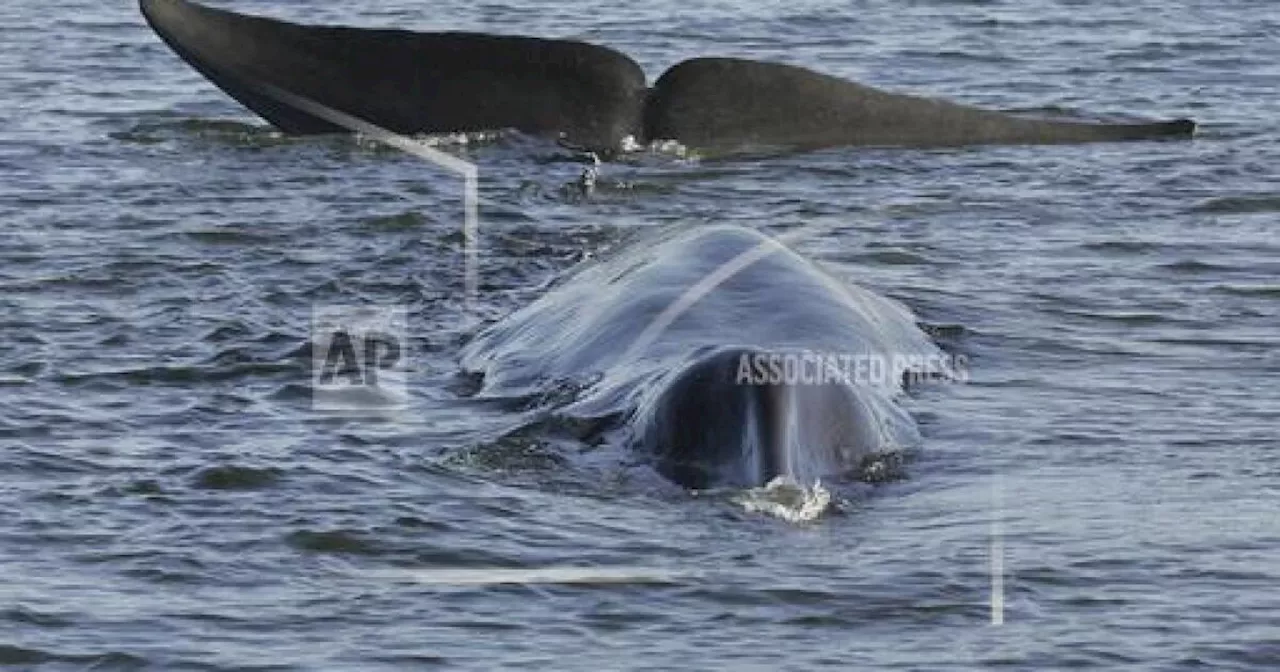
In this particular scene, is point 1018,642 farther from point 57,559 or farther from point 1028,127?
point 1028,127

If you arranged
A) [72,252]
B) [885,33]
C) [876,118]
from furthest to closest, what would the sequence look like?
[885,33]
[876,118]
[72,252]

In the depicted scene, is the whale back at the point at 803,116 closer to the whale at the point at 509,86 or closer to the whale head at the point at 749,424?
the whale at the point at 509,86

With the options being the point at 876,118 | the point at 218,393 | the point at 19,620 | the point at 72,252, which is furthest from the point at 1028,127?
the point at 19,620

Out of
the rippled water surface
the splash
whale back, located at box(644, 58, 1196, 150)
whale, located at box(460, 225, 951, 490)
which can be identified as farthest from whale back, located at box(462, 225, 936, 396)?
whale back, located at box(644, 58, 1196, 150)

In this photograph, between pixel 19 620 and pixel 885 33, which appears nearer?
pixel 19 620

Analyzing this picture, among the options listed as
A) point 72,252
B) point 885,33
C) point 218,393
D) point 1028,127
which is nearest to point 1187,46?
point 885,33

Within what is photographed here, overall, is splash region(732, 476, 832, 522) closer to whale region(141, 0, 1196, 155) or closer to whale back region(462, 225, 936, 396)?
whale back region(462, 225, 936, 396)

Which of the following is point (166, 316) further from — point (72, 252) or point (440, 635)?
point (440, 635)

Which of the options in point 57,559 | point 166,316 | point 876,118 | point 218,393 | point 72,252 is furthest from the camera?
point 876,118

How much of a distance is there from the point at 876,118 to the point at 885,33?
22.9ft

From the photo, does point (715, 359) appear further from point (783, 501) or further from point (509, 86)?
point (509, 86)

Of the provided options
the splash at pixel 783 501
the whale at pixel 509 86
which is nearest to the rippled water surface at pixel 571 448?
the splash at pixel 783 501

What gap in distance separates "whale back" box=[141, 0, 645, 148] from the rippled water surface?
0.33m

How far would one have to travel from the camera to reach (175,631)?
7570 mm
